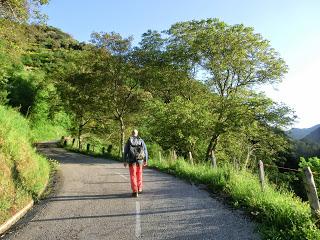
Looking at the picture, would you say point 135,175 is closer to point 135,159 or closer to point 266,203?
point 135,159

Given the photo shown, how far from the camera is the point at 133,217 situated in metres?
9.57

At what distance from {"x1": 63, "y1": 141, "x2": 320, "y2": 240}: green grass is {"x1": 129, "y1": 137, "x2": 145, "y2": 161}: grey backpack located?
274 cm

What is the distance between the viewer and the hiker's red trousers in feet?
41.0

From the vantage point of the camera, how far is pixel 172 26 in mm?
35094

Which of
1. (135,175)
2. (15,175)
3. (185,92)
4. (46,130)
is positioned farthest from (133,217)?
(46,130)

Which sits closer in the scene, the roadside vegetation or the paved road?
the paved road

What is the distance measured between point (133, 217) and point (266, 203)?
3.23 metres

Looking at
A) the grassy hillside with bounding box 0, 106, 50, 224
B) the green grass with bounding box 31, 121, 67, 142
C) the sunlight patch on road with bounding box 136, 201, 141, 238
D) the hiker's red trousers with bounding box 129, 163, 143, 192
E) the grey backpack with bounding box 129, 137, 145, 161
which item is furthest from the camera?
the green grass with bounding box 31, 121, 67, 142

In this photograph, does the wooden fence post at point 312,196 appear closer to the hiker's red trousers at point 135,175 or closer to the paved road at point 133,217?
the paved road at point 133,217

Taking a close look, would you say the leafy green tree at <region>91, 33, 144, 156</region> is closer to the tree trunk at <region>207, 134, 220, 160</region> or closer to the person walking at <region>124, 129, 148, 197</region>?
the tree trunk at <region>207, 134, 220, 160</region>

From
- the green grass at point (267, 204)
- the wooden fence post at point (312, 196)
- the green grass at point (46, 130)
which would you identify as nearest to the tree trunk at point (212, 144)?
the green grass at point (267, 204)

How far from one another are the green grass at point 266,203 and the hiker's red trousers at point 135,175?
2546 millimetres

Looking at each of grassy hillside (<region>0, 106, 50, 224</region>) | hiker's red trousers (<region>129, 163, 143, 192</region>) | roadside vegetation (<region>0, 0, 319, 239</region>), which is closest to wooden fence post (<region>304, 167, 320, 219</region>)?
hiker's red trousers (<region>129, 163, 143, 192</region>)

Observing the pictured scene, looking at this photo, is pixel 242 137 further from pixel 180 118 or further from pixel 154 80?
pixel 154 80
